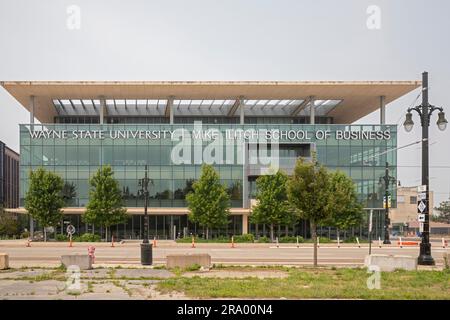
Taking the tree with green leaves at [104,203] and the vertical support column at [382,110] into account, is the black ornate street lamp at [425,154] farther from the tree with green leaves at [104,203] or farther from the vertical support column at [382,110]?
the vertical support column at [382,110]

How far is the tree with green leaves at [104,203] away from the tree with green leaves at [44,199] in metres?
2.79

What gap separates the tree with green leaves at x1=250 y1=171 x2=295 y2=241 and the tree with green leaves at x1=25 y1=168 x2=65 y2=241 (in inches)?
709

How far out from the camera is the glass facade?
5831 cm

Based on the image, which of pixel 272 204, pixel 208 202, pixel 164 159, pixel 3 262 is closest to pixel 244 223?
pixel 272 204

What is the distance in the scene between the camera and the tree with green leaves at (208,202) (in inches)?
2007

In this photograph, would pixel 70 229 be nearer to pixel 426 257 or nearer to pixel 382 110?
pixel 426 257

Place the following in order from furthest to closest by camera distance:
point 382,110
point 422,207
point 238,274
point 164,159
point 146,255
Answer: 1. point 382,110
2. point 164,159
3. point 422,207
4. point 146,255
5. point 238,274

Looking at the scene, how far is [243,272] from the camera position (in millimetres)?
19703

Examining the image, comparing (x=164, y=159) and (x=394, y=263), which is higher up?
(x=164, y=159)

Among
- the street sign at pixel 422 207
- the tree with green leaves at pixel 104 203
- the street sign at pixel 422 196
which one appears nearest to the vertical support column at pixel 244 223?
the tree with green leaves at pixel 104 203

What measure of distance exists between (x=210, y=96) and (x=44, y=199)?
19.5 metres

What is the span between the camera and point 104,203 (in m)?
51.5

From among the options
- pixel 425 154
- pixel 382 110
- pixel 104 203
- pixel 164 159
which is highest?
pixel 382 110
